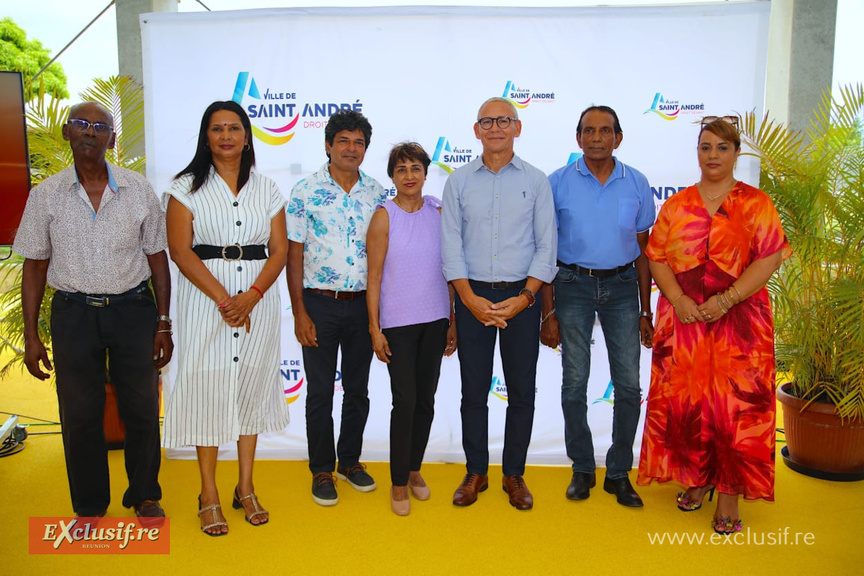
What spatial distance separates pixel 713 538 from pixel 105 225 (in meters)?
2.72

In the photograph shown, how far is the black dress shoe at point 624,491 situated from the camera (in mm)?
2932

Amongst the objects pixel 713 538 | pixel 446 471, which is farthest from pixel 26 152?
pixel 713 538

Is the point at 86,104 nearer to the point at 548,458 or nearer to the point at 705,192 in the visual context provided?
the point at 705,192

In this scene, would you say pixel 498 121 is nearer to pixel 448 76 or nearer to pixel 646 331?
pixel 448 76

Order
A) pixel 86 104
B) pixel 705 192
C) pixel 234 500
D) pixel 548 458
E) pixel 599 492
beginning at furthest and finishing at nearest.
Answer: pixel 548 458
pixel 599 492
pixel 234 500
pixel 705 192
pixel 86 104

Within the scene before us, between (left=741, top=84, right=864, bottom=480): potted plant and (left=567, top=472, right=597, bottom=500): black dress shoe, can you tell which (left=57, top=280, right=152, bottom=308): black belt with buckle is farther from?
(left=741, top=84, right=864, bottom=480): potted plant

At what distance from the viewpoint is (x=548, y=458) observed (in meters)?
3.55

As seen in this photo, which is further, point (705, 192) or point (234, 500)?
point (234, 500)

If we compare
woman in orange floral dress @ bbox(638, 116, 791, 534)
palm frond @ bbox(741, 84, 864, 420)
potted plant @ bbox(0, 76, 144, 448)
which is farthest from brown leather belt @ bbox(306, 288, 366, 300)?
palm frond @ bbox(741, 84, 864, 420)

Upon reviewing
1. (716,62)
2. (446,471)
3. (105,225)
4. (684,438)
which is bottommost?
(446,471)

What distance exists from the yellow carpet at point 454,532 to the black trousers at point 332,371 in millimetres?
261

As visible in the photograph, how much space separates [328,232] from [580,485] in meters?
1.64


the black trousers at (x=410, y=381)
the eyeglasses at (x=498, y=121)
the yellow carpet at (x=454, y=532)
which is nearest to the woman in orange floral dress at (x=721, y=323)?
the yellow carpet at (x=454, y=532)

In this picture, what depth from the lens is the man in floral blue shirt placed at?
9.19ft
